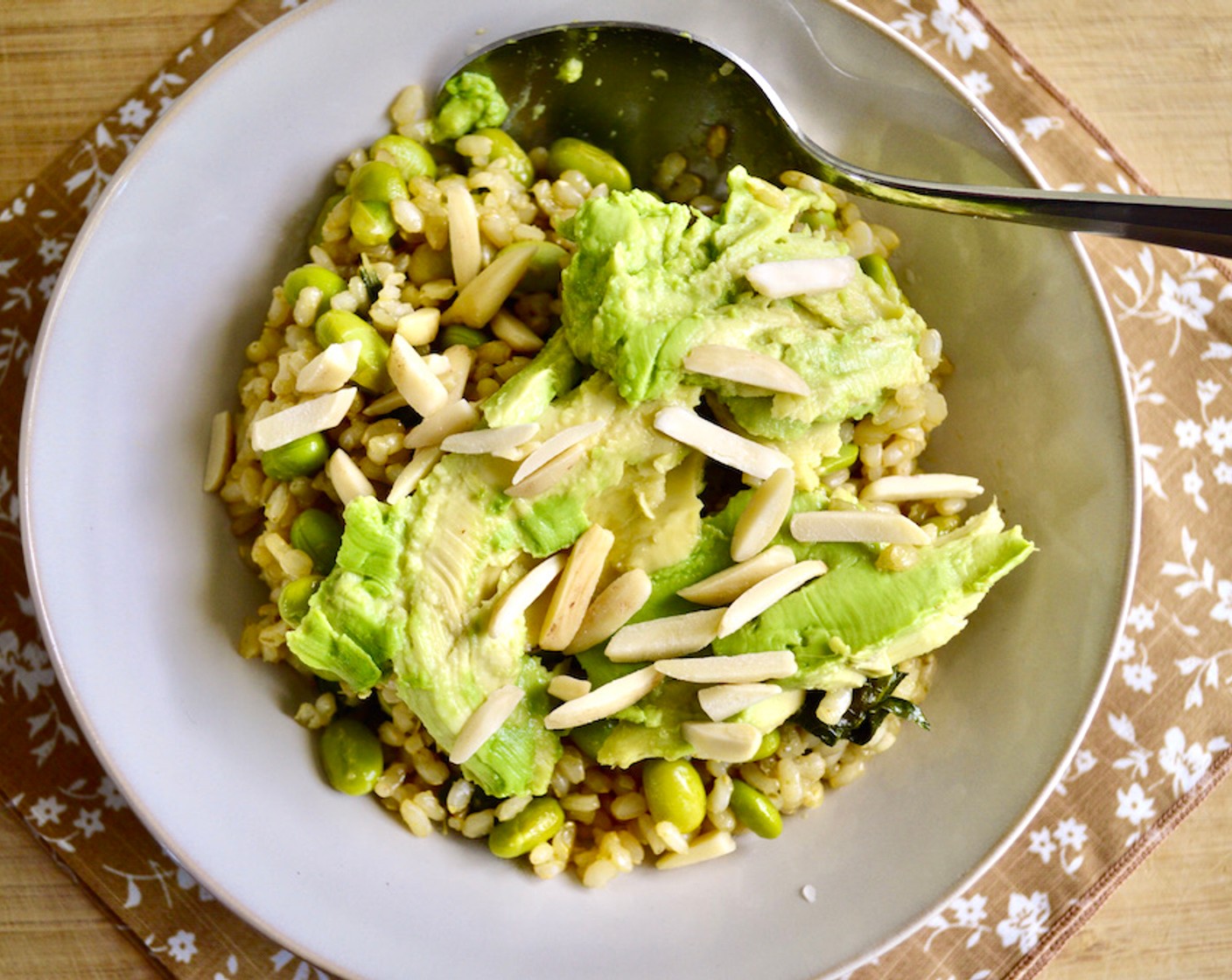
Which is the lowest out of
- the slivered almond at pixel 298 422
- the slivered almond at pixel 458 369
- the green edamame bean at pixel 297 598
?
the green edamame bean at pixel 297 598

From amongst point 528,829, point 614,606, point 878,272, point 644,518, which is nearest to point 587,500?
point 644,518

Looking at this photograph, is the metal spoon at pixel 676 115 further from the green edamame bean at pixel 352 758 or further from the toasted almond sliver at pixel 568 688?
the green edamame bean at pixel 352 758

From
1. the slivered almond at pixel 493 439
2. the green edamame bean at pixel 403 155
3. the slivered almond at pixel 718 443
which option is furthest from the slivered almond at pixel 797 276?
the green edamame bean at pixel 403 155

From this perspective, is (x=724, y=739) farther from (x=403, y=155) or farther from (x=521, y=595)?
(x=403, y=155)

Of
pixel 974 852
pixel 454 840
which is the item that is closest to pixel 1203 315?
pixel 974 852

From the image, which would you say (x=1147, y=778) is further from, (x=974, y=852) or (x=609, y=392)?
(x=609, y=392)

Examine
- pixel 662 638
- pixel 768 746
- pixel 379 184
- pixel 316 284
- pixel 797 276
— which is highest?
pixel 379 184

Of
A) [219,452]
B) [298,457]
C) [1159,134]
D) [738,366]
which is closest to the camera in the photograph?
[738,366]
